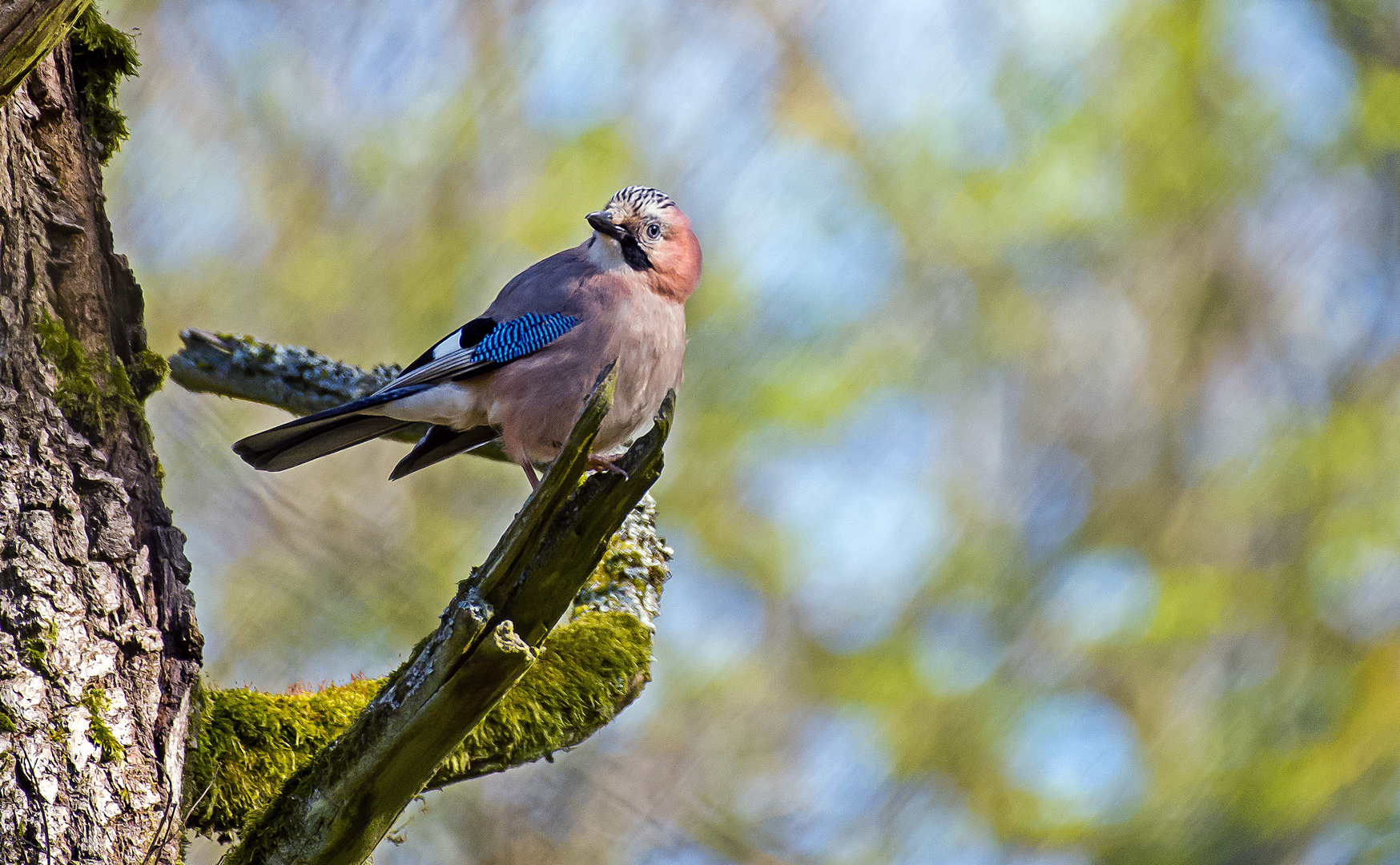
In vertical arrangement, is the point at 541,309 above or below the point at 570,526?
above

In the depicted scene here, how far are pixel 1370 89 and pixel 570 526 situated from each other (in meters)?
4.35

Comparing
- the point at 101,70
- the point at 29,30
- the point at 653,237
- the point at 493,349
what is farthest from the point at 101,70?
the point at 653,237

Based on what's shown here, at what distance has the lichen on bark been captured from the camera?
192 centimetres

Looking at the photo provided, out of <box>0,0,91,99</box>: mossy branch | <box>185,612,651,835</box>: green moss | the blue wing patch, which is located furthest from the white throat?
<box>0,0,91,99</box>: mossy branch

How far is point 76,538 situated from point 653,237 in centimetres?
157

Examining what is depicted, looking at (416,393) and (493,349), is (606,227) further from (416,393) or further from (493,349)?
(416,393)

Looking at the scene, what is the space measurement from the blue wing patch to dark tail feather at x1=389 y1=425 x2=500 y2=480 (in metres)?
0.28

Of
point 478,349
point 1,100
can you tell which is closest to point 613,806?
point 478,349

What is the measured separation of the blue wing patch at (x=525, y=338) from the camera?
2.65 metres

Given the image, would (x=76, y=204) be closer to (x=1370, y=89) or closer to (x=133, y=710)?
(x=133, y=710)

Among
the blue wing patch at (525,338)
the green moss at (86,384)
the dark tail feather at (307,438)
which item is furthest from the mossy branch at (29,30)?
the blue wing patch at (525,338)

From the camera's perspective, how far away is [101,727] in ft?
5.56

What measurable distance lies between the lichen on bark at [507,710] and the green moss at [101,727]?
0.15 meters

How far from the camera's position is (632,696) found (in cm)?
246
